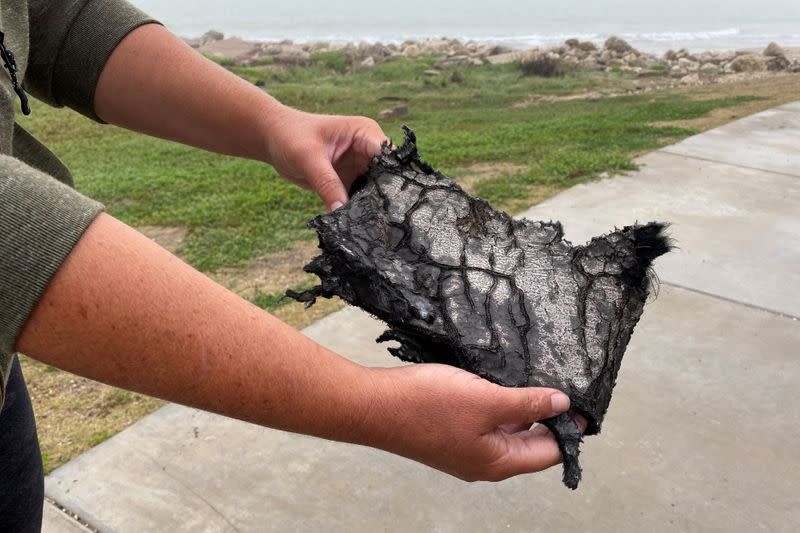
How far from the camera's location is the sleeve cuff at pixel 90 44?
5.11 ft

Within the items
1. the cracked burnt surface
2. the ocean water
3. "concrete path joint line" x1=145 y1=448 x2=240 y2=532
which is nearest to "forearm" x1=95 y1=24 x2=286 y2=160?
the cracked burnt surface

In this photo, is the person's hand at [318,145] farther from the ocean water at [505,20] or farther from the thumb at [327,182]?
the ocean water at [505,20]

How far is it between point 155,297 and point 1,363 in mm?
198

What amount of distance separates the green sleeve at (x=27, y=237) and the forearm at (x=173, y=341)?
2 cm

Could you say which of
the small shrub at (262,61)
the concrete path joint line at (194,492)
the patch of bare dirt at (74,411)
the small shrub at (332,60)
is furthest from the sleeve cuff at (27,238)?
the small shrub at (262,61)

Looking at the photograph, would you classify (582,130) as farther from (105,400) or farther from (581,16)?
(581,16)

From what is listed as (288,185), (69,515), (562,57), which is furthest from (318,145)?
(562,57)

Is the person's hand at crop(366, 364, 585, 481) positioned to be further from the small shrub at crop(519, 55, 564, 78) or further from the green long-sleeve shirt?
the small shrub at crop(519, 55, 564, 78)

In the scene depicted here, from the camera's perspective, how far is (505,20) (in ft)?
128

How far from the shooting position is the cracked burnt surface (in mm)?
1504

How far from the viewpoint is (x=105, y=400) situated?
9.60ft

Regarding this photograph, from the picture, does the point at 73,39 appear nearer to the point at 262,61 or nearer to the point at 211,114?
the point at 211,114

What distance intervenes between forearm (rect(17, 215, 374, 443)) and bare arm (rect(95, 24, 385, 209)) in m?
0.77

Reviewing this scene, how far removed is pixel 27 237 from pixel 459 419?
721mm
